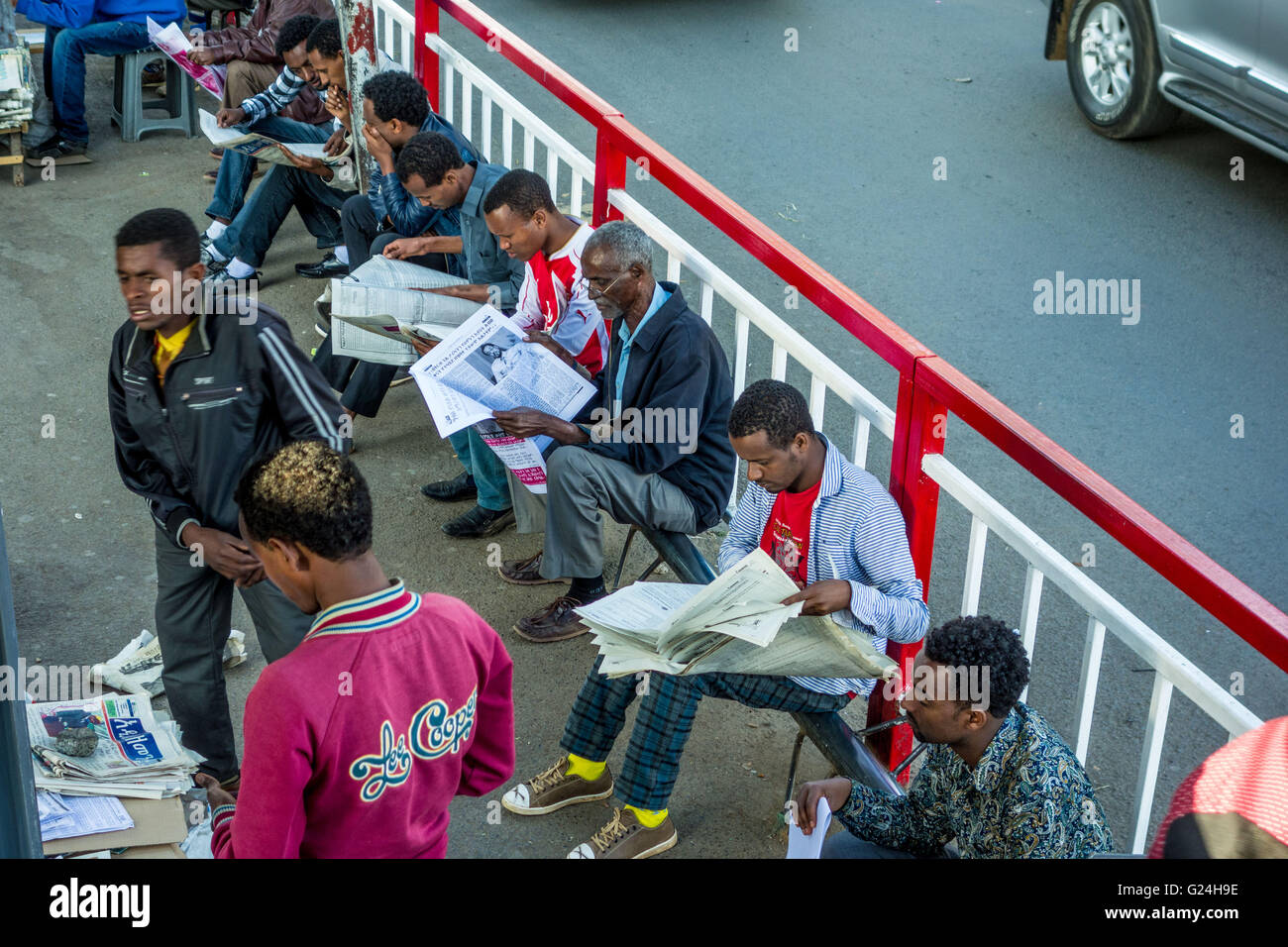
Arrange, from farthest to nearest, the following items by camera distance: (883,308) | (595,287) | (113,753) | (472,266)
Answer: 1. (883,308)
2. (472,266)
3. (595,287)
4. (113,753)

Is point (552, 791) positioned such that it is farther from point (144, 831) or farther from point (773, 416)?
point (773, 416)

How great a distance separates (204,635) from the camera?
3.95 metres

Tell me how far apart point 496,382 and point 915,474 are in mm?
1544

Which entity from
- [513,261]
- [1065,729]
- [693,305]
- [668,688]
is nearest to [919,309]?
[693,305]

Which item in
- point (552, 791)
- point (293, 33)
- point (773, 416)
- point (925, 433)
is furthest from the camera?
point (293, 33)

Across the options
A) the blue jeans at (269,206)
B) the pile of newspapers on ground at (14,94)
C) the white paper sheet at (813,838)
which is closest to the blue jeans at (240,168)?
the blue jeans at (269,206)

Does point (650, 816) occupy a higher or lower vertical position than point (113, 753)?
lower

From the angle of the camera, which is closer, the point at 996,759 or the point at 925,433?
the point at 996,759

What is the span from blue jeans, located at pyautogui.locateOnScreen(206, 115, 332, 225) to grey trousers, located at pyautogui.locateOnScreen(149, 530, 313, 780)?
12.7 ft

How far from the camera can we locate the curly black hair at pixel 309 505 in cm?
254

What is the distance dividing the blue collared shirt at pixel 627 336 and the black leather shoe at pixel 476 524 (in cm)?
101

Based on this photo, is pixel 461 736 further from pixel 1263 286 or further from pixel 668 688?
pixel 1263 286

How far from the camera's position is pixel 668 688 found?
387cm

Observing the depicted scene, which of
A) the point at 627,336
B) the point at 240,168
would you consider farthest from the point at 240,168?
the point at 627,336
